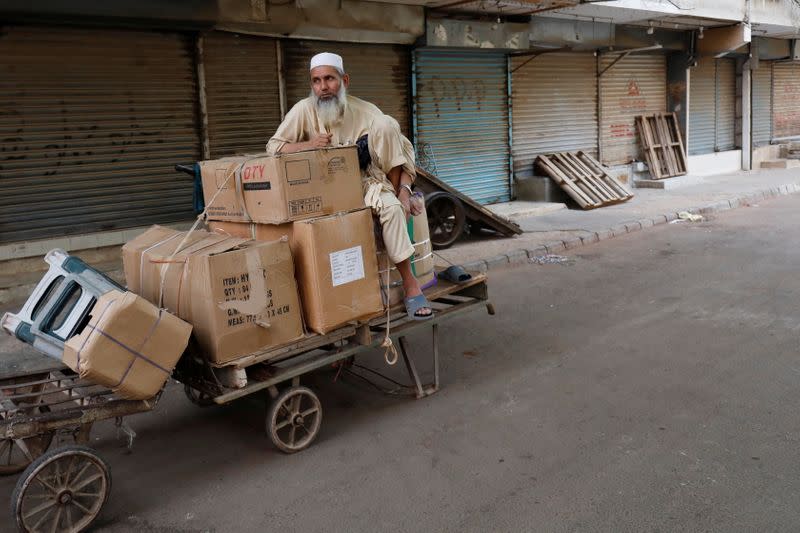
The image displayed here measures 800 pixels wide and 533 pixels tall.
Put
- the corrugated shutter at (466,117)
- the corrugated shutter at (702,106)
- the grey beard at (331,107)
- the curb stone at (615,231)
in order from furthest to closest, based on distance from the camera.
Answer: the corrugated shutter at (702,106)
the corrugated shutter at (466,117)
the curb stone at (615,231)
the grey beard at (331,107)

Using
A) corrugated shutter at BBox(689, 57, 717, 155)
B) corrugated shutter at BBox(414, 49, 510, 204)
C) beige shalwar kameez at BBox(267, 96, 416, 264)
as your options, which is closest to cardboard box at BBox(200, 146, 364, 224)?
beige shalwar kameez at BBox(267, 96, 416, 264)

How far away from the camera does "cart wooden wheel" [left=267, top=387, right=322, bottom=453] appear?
4273 millimetres

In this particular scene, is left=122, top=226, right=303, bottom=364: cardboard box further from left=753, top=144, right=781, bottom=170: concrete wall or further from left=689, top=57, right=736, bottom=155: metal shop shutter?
left=753, top=144, right=781, bottom=170: concrete wall

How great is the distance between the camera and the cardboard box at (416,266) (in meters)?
4.91

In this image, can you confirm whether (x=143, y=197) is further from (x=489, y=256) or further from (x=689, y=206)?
(x=689, y=206)

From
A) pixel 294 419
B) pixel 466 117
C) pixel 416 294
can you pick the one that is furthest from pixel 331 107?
pixel 466 117

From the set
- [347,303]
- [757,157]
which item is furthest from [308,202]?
[757,157]

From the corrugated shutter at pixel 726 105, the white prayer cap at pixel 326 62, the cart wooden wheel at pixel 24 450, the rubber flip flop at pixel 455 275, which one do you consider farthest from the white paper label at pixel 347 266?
the corrugated shutter at pixel 726 105

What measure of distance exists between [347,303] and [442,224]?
255 inches

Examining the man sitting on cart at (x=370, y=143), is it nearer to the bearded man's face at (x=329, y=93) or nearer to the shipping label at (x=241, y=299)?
the bearded man's face at (x=329, y=93)

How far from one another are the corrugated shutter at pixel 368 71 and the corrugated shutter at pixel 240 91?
1.15 feet

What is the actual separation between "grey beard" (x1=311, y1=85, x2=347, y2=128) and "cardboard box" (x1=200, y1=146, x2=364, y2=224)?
0.58m

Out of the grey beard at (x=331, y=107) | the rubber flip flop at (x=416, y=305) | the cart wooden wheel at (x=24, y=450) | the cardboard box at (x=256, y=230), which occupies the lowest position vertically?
the cart wooden wheel at (x=24, y=450)

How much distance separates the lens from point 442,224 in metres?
10.9
